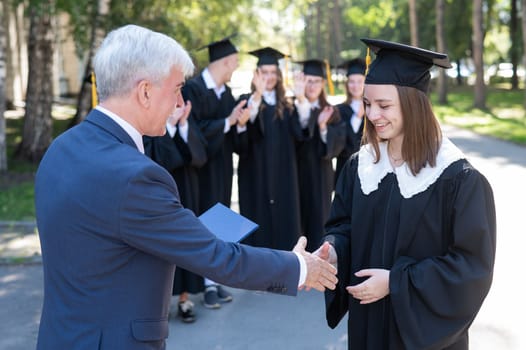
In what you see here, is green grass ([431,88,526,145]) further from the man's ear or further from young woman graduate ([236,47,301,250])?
the man's ear

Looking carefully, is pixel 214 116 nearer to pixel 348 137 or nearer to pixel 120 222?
pixel 348 137

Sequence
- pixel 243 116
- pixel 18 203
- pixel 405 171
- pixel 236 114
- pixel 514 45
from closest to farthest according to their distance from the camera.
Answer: pixel 405 171 → pixel 236 114 → pixel 243 116 → pixel 18 203 → pixel 514 45

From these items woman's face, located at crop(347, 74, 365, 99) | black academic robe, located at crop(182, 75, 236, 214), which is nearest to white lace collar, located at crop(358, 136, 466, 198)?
black academic robe, located at crop(182, 75, 236, 214)

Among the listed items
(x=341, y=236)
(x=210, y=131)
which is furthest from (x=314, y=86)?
(x=341, y=236)

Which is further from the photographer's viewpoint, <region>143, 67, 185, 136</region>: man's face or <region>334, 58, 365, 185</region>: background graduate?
<region>334, 58, 365, 185</region>: background graduate

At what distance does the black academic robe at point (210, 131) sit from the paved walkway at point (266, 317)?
106 centimetres

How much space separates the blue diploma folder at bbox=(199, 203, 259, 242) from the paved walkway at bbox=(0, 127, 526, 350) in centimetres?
223

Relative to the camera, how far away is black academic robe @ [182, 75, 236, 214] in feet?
19.2

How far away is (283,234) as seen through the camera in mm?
6707

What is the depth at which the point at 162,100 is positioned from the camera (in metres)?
2.25

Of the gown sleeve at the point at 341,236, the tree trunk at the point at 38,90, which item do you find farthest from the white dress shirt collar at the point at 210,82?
the tree trunk at the point at 38,90

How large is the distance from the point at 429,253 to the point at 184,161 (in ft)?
10.3

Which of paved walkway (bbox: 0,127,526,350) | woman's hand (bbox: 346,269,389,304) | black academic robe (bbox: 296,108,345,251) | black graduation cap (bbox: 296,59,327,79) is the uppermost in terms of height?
black graduation cap (bbox: 296,59,327,79)

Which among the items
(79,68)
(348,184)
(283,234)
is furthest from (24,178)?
(79,68)
